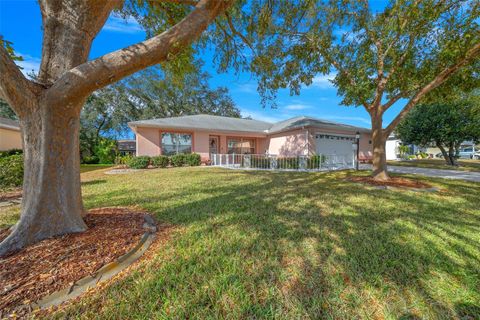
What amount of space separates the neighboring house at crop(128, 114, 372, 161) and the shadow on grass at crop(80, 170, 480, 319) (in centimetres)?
922

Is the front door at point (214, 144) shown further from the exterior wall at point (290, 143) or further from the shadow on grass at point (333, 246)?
the shadow on grass at point (333, 246)

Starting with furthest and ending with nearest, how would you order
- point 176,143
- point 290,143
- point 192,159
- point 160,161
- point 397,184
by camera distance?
point 176,143 < point 290,143 < point 192,159 < point 160,161 < point 397,184

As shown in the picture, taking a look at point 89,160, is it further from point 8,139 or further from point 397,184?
point 397,184

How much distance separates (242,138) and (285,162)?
6.27 meters

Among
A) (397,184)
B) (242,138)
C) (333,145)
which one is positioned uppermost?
(242,138)

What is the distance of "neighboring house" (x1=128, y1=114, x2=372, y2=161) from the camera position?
46.1 feet

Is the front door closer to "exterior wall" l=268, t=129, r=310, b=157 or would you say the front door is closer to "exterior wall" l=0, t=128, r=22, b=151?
"exterior wall" l=268, t=129, r=310, b=157

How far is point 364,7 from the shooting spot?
6.83m

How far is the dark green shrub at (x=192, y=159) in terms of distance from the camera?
14569 mm

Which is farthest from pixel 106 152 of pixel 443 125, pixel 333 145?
pixel 443 125

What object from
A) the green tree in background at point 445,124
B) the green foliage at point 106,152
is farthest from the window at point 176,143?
the green tree in background at point 445,124

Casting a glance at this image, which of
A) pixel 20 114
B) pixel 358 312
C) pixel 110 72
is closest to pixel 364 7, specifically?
pixel 110 72

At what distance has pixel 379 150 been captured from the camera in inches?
315

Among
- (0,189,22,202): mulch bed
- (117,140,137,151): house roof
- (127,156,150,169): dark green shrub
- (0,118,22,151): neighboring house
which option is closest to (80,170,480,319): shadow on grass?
(0,189,22,202): mulch bed
